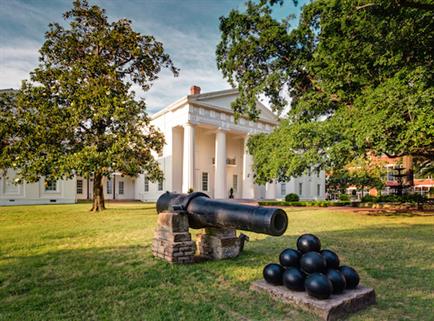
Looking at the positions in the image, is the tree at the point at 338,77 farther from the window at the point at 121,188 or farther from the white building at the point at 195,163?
the window at the point at 121,188

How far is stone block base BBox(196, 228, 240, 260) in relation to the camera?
525cm

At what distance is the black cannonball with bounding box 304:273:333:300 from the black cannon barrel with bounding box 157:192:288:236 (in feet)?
2.17

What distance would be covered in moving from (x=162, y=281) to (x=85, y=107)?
39.7 ft

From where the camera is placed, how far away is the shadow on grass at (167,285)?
3.15 metres

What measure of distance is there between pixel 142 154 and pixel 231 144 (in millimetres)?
16644

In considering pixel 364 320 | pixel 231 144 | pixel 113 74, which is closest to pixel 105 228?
pixel 364 320

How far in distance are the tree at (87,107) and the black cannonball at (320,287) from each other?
1184cm

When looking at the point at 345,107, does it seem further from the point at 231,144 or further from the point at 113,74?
the point at 231,144

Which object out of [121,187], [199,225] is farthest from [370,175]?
[199,225]

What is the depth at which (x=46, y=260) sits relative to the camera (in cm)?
532

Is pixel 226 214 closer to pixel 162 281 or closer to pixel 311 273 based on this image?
pixel 162 281

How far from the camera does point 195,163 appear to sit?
2736cm

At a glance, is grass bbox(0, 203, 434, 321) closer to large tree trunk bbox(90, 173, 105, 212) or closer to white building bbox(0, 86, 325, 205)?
large tree trunk bbox(90, 173, 105, 212)

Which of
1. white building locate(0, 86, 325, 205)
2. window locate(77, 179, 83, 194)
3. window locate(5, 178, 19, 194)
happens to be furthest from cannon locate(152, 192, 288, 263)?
window locate(77, 179, 83, 194)
